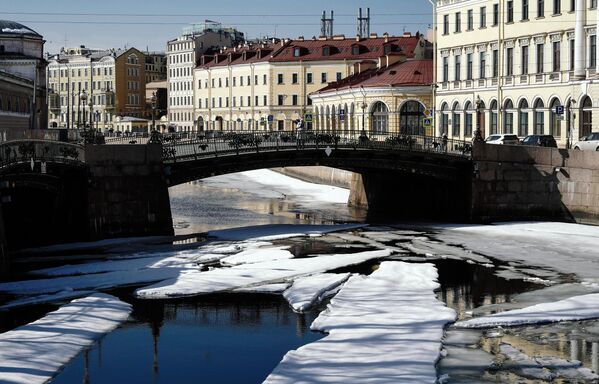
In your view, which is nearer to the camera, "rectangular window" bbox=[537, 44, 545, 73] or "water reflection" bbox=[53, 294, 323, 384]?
"water reflection" bbox=[53, 294, 323, 384]

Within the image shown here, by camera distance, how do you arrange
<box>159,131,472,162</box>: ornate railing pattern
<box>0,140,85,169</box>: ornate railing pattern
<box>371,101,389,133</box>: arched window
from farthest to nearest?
<box>371,101,389,133</box>: arched window, <box>159,131,472,162</box>: ornate railing pattern, <box>0,140,85,169</box>: ornate railing pattern

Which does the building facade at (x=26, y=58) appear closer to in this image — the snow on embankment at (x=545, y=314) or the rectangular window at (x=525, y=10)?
the rectangular window at (x=525, y=10)

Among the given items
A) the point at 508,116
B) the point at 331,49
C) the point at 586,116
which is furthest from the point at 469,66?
the point at 331,49

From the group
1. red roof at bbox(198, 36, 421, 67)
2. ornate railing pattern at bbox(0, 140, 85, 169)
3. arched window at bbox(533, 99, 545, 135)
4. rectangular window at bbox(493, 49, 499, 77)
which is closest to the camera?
ornate railing pattern at bbox(0, 140, 85, 169)

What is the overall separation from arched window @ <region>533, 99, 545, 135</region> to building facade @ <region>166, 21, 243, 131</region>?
77.7 m

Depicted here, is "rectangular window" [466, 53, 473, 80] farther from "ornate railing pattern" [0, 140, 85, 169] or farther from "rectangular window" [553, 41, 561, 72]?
"ornate railing pattern" [0, 140, 85, 169]

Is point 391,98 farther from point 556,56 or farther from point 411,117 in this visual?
point 556,56

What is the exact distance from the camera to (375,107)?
281 ft

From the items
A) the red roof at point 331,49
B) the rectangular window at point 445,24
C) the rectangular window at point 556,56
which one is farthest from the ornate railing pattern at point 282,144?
the red roof at point 331,49

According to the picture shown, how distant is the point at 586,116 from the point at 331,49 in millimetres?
58423

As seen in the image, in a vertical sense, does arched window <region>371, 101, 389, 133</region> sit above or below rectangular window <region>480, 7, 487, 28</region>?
below

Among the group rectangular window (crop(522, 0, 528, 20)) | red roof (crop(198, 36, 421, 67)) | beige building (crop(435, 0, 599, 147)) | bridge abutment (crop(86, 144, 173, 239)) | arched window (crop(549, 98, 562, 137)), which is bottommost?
bridge abutment (crop(86, 144, 173, 239))

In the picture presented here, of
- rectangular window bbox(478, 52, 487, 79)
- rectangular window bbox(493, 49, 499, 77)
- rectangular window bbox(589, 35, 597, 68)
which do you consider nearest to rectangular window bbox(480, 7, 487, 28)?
rectangular window bbox(478, 52, 487, 79)

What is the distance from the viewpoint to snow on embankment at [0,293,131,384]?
22966mm
